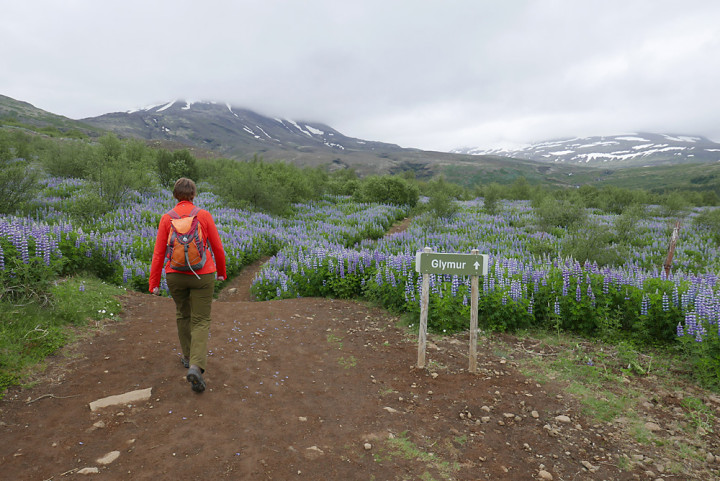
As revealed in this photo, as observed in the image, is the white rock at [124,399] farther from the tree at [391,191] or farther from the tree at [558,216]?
the tree at [391,191]

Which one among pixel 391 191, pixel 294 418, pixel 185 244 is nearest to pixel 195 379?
pixel 294 418

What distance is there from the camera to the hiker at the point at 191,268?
4506mm

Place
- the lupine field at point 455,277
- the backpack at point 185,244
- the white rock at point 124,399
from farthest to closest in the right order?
the lupine field at point 455,277, the backpack at point 185,244, the white rock at point 124,399

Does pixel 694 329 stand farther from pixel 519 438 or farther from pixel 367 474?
pixel 367 474

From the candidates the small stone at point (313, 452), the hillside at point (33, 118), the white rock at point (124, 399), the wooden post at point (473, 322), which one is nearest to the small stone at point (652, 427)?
the wooden post at point (473, 322)

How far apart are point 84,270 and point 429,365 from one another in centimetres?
915

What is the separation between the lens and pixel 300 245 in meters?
13.5

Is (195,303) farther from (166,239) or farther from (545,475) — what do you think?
(545,475)

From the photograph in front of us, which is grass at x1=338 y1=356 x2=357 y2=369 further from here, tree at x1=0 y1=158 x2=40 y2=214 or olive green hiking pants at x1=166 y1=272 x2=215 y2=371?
tree at x1=0 y1=158 x2=40 y2=214

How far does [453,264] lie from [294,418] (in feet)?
9.63

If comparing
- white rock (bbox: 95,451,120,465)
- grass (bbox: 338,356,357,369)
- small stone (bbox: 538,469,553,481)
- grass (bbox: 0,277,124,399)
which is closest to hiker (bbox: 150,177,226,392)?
white rock (bbox: 95,451,120,465)

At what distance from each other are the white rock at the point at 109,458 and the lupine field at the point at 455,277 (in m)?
4.59

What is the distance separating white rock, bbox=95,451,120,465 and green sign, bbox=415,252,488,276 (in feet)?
12.9

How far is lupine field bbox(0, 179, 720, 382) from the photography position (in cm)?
630
